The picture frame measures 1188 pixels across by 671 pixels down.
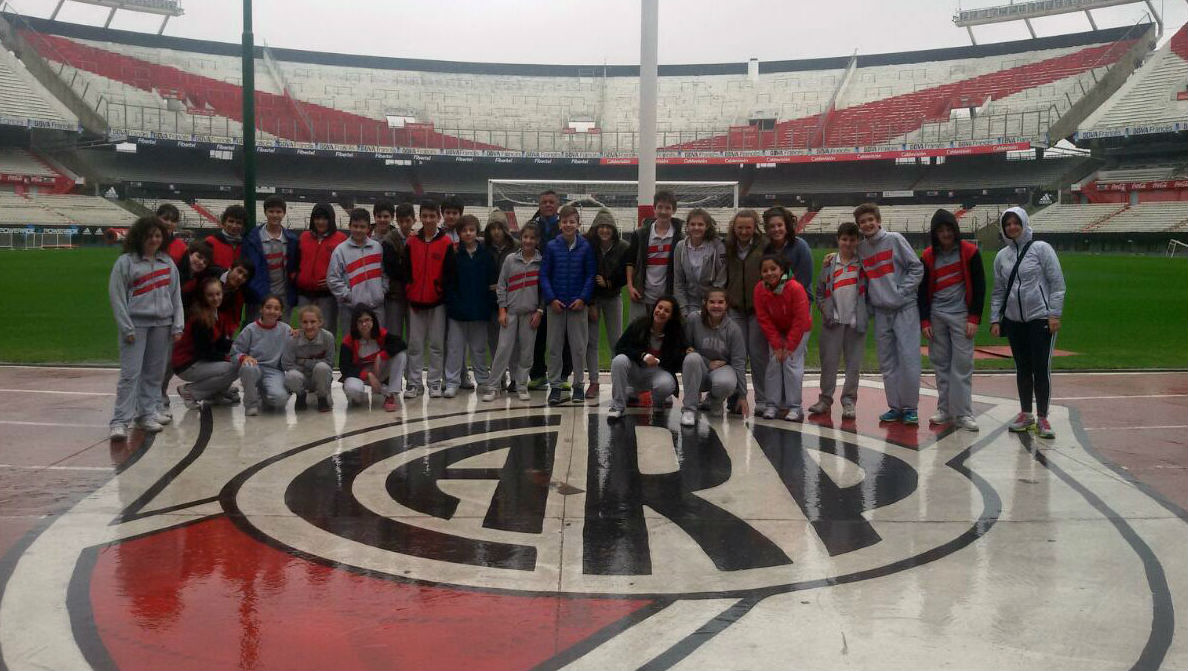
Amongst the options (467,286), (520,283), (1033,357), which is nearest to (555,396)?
(520,283)

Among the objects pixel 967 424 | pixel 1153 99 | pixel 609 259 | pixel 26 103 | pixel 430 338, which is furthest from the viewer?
pixel 26 103

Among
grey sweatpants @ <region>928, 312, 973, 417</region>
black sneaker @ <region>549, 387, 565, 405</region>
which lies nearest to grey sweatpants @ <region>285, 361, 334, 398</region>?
black sneaker @ <region>549, 387, 565, 405</region>

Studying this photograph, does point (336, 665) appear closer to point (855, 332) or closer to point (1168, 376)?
point (855, 332)

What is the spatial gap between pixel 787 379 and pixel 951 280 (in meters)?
1.45

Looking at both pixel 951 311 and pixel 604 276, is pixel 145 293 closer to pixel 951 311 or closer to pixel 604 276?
pixel 604 276

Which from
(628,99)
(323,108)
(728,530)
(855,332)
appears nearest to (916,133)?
(628,99)

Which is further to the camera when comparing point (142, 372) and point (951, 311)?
point (951, 311)

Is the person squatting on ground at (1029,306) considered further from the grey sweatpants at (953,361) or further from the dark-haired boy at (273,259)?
the dark-haired boy at (273,259)

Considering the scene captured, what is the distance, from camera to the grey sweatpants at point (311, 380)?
7223 mm

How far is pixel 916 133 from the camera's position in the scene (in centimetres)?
4647

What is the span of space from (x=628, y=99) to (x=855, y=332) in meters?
48.5

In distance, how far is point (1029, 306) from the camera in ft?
21.9

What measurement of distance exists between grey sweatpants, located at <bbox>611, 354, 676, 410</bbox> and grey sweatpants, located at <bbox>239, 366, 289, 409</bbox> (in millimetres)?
2608

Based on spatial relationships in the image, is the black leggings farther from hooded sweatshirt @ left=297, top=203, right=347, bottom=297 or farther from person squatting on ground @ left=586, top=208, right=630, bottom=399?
hooded sweatshirt @ left=297, top=203, right=347, bottom=297
